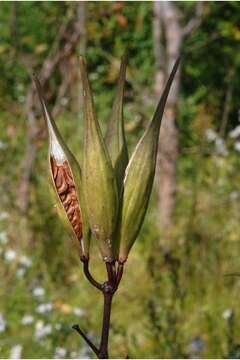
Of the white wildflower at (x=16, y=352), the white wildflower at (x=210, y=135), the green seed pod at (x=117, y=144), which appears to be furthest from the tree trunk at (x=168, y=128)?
the green seed pod at (x=117, y=144)

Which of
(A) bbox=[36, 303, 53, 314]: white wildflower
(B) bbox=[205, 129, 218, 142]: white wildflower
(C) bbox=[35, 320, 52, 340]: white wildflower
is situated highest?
(A) bbox=[36, 303, 53, 314]: white wildflower

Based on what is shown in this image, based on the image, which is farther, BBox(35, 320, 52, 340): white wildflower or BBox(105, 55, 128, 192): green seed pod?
BBox(35, 320, 52, 340): white wildflower

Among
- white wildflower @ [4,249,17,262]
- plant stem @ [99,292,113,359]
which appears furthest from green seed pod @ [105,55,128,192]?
white wildflower @ [4,249,17,262]

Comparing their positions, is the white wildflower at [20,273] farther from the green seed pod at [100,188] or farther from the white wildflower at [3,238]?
the green seed pod at [100,188]

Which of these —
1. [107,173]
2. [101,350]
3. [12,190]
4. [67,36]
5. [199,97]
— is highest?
[107,173]

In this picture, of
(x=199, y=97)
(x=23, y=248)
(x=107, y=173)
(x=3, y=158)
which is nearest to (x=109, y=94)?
(x=199, y=97)

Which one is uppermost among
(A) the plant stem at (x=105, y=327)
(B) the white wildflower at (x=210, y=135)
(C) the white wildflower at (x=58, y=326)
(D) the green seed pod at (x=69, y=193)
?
(D) the green seed pod at (x=69, y=193)

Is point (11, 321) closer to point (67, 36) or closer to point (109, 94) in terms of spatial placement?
point (67, 36)

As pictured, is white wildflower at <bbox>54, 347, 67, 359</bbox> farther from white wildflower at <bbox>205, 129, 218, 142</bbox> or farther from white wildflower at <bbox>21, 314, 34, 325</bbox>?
white wildflower at <bbox>205, 129, 218, 142</bbox>
